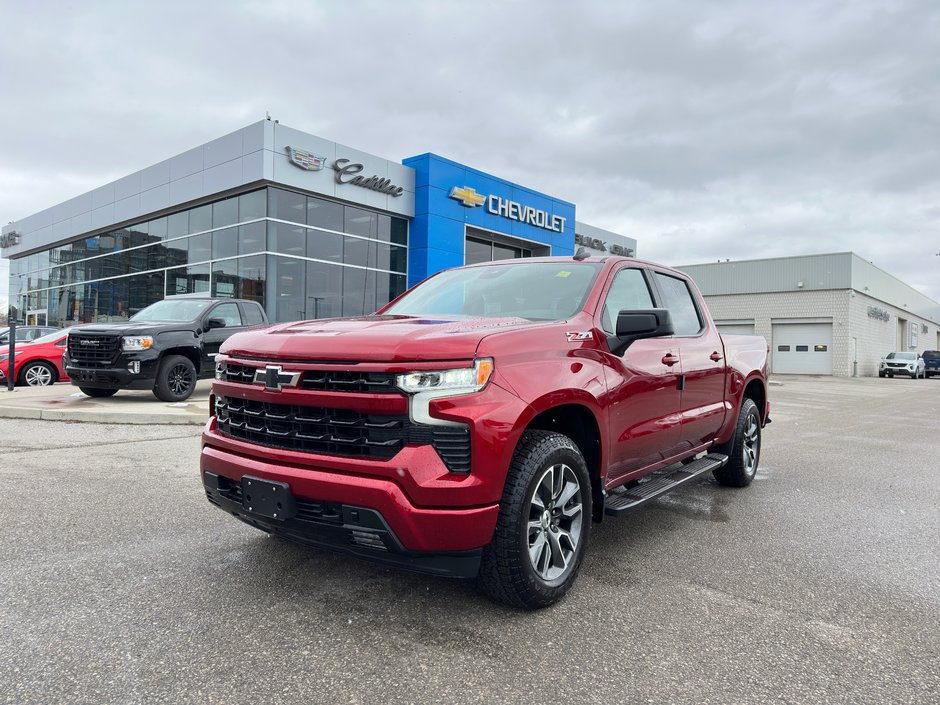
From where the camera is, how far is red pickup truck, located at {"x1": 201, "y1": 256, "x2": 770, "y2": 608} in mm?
2613

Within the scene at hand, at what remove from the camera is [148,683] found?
229 cm

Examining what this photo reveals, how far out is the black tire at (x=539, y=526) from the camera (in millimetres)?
2754

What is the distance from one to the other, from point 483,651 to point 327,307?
18.4 m

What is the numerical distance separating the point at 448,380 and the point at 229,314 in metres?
9.43

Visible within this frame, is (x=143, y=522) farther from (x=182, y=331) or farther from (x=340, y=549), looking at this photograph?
(x=182, y=331)

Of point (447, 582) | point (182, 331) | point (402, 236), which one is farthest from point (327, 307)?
point (447, 582)

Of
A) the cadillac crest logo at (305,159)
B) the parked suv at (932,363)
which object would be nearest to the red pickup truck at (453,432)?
the cadillac crest logo at (305,159)

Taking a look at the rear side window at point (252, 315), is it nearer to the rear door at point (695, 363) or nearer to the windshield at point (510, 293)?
the windshield at point (510, 293)

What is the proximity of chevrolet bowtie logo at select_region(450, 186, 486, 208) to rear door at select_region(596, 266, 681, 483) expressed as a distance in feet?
63.0

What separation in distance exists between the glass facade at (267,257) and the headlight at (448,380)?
17.0 m

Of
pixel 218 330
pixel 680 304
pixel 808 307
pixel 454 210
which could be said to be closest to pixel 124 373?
pixel 218 330

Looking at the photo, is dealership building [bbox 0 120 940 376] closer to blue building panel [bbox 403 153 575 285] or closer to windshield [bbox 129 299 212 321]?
blue building panel [bbox 403 153 575 285]

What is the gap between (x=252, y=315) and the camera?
11.7 meters

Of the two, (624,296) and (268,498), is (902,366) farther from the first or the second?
(268,498)
